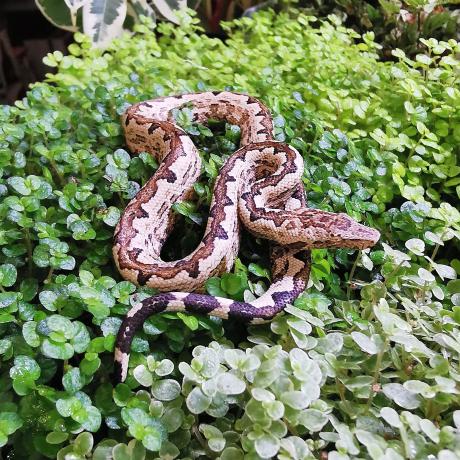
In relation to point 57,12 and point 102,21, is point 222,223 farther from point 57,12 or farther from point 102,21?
point 57,12

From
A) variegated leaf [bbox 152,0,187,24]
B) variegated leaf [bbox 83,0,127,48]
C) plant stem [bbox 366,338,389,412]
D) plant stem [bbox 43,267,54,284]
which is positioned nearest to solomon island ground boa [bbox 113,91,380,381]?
plant stem [bbox 43,267,54,284]

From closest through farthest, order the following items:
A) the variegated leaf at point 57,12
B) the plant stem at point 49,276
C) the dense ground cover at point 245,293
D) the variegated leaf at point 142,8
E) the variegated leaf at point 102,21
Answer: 1. the dense ground cover at point 245,293
2. the plant stem at point 49,276
3. the variegated leaf at point 102,21
4. the variegated leaf at point 57,12
5. the variegated leaf at point 142,8

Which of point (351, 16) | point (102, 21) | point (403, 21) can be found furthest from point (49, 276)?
point (351, 16)

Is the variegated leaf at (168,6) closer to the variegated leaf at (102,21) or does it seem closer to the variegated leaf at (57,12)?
the variegated leaf at (102,21)

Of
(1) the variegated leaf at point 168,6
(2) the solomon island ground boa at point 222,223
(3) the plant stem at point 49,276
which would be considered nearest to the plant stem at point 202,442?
(2) the solomon island ground boa at point 222,223

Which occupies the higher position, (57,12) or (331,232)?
(331,232)

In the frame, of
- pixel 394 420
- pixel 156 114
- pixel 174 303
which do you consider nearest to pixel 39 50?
pixel 156 114
